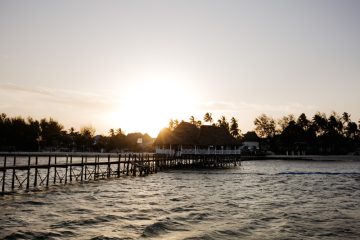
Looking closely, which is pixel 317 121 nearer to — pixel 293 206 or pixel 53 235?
pixel 293 206

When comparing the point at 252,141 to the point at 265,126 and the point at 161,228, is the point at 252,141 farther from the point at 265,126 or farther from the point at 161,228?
the point at 161,228

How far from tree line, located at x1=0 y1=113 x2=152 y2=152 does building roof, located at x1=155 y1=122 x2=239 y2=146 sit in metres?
52.6

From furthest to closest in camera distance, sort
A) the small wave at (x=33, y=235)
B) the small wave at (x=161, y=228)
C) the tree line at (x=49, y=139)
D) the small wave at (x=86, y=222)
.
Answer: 1. the tree line at (x=49, y=139)
2. the small wave at (x=86, y=222)
3. the small wave at (x=161, y=228)
4. the small wave at (x=33, y=235)

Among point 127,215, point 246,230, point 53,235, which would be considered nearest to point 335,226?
point 246,230

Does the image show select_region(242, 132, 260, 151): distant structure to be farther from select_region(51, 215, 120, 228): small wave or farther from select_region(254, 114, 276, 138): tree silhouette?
select_region(51, 215, 120, 228): small wave

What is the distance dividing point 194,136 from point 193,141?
1707mm

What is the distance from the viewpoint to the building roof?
58.7 m

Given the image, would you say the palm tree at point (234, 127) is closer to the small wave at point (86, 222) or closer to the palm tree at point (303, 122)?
the palm tree at point (303, 122)

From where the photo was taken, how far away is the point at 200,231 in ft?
45.6

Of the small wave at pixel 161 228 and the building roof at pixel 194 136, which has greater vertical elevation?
the building roof at pixel 194 136

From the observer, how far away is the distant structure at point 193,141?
5888 cm

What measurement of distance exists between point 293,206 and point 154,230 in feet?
32.9

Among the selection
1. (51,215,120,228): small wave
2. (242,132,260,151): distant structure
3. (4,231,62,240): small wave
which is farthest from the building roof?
(242,132,260,151): distant structure

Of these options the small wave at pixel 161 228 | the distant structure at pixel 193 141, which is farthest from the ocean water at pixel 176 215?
the distant structure at pixel 193 141
